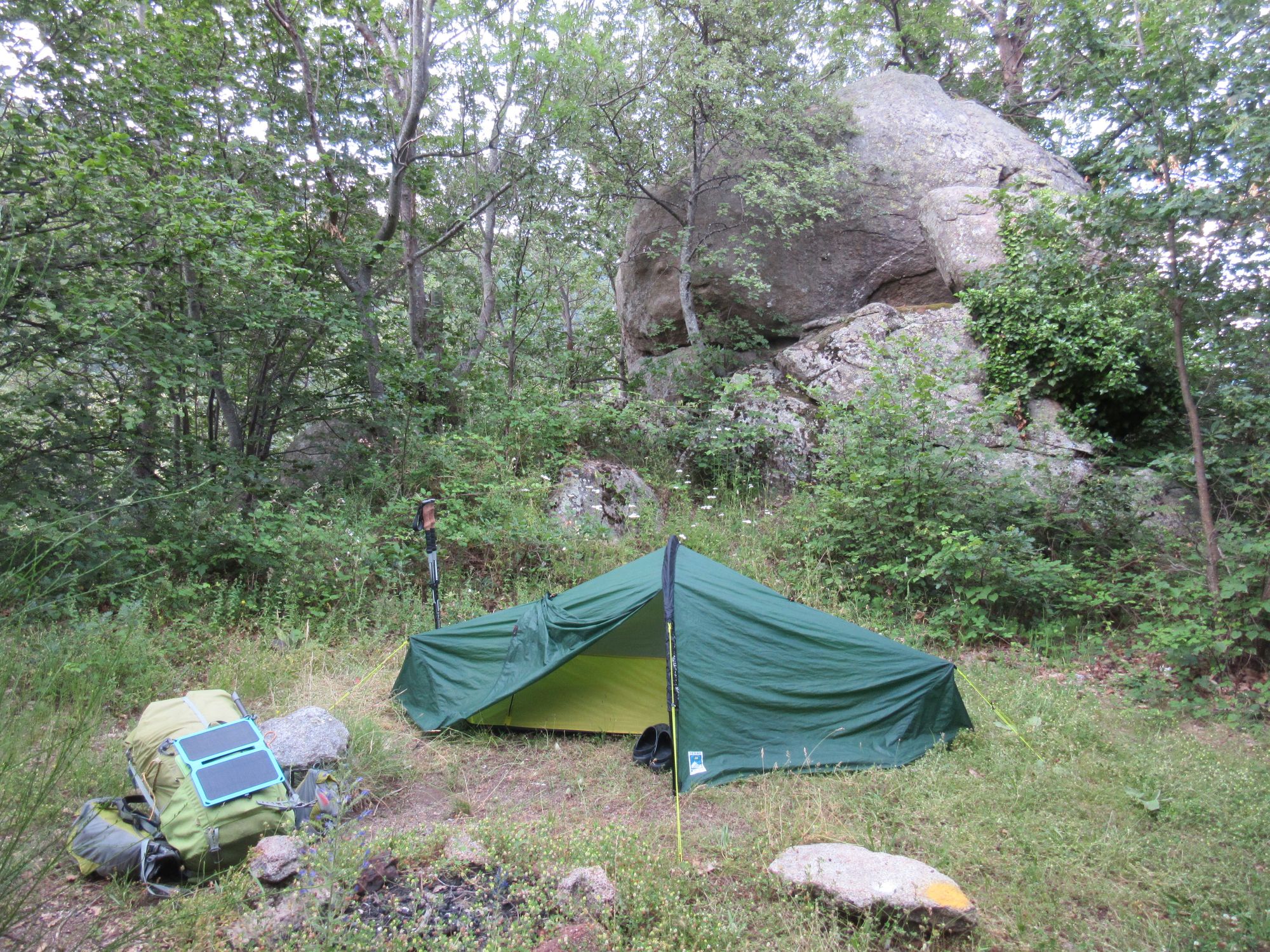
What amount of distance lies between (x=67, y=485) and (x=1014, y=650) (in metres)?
7.42

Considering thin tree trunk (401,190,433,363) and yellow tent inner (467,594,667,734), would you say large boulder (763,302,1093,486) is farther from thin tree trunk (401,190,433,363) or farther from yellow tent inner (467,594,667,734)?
thin tree trunk (401,190,433,363)

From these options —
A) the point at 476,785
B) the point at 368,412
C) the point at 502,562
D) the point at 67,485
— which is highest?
the point at 368,412

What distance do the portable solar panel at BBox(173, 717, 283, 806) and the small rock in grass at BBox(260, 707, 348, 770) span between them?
0.26 metres

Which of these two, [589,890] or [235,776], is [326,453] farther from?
[589,890]

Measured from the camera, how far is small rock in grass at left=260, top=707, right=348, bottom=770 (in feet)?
11.6

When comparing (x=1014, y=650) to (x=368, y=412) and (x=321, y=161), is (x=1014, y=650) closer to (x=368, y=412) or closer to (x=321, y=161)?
(x=368, y=412)

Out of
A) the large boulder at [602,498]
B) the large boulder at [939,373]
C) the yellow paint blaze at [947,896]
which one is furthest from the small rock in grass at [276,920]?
the large boulder at [939,373]

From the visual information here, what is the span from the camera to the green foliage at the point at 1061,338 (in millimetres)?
7262

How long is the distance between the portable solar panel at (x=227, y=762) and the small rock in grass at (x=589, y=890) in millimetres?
1406

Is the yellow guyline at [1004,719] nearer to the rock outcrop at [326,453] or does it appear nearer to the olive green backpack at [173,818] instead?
the olive green backpack at [173,818]

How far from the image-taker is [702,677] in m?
3.97

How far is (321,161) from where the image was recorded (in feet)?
23.2

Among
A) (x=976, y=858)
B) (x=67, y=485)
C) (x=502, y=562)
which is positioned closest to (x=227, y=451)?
(x=67, y=485)

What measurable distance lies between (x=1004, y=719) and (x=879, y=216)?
796cm
